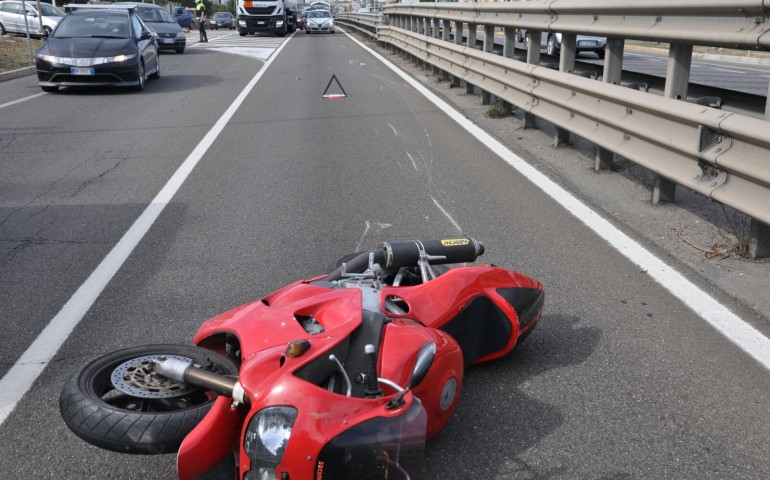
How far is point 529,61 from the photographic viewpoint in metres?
10.8

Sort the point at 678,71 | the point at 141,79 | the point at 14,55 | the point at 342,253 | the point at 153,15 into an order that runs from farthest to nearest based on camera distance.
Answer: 1. the point at 153,15
2. the point at 14,55
3. the point at 141,79
4. the point at 678,71
5. the point at 342,253

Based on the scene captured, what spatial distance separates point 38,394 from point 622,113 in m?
5.40

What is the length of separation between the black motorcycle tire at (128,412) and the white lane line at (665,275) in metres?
2.69

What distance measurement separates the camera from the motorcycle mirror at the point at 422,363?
3.06m

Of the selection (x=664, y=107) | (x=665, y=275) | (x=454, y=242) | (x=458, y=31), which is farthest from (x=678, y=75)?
(x=458, y=31)

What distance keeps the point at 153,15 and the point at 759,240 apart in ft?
95.5

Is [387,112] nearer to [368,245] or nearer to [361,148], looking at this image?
[361,148]

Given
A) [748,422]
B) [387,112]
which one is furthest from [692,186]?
[387,112]

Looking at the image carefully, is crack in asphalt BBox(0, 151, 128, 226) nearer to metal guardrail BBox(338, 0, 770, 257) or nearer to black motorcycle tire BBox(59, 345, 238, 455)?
black motorcycle tire BBox(59, 345, 238, 455)

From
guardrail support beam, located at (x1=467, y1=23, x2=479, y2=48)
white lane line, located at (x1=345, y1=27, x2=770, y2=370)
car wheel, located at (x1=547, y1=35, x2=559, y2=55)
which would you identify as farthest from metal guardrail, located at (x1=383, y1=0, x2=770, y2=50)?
car wheel, located at (x1=547, y1=35, x2=559, y2=55)

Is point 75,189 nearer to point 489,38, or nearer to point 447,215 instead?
point 447,215

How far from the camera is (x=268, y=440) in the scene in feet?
8.72

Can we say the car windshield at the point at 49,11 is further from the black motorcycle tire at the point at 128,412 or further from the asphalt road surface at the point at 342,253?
the black motorcycle tire at the point at 128,412

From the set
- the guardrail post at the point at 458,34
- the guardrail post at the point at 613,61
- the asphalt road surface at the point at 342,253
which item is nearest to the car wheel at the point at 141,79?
the asphalt road surface at the point at 342,253
